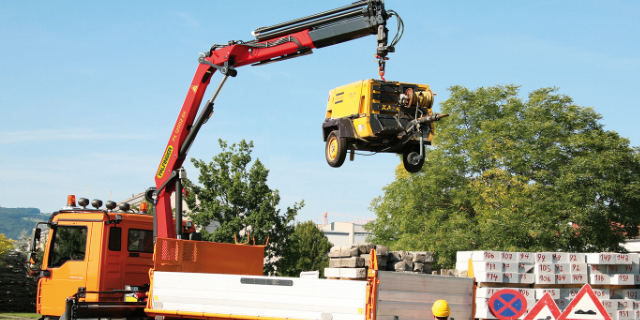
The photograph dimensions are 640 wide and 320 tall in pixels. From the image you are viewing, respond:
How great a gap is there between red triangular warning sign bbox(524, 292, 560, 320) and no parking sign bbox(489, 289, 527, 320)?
10.4 inches

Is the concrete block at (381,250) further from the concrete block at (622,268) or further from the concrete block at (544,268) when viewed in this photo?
the concrete block at (622,268)

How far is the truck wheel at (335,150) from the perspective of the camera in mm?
10523

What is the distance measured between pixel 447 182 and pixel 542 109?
6105 millimetres

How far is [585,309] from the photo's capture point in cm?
697

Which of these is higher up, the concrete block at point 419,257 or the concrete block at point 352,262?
the concrete block at point 419,257

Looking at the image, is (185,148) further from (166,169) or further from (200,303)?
(200,303)

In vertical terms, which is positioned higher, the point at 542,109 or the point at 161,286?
the point at 542,109

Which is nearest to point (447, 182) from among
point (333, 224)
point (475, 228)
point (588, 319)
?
point (475, 228)

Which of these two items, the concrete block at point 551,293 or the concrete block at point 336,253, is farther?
the concrete block at point 336,253

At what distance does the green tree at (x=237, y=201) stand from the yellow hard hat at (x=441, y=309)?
27.0 m

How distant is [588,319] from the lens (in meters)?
6.95

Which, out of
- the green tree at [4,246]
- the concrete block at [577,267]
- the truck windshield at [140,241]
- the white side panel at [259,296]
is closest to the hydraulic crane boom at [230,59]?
the truck windshield at [140,241]

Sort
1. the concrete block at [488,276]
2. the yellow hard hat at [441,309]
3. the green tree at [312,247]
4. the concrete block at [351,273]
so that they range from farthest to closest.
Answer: the green tree at [312,247] → the concrete block at [351,273] → the concrete block at [488,276] → the yellow hard hat at [441,309]

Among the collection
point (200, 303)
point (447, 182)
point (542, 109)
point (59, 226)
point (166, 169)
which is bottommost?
point (200, 303)
